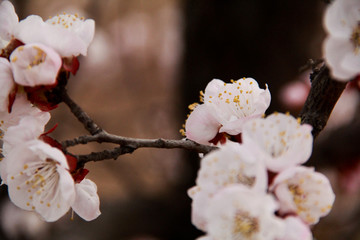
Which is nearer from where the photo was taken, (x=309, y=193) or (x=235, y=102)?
(x=309, y=193)

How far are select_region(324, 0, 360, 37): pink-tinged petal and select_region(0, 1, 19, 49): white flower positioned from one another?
464mm

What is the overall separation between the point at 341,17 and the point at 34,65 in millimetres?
412

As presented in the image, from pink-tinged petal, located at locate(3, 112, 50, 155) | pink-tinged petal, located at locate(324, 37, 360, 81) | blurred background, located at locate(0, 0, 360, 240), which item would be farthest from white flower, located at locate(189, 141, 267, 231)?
blurred background, located at locate(0, 0, 360, 240)

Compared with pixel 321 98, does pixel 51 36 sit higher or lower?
lower

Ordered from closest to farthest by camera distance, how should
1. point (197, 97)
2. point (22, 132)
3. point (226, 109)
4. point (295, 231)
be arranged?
point (295, 231) < point (22, 132) < point (226, 109) < point (197, 97)

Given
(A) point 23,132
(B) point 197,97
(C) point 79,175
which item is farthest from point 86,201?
(B) point 197,97

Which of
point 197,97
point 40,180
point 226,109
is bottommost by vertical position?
point 40,180

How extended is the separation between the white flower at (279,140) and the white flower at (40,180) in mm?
242

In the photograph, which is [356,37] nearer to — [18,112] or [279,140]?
[279,140]

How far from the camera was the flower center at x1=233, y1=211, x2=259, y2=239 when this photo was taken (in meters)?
0.54

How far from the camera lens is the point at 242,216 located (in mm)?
542

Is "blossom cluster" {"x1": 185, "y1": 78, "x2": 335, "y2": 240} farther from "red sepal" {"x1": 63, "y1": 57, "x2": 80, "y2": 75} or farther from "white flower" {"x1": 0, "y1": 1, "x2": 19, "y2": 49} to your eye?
"white flower" {"x1": 0, "y1": 1, "x2": 19, "y2": 49}

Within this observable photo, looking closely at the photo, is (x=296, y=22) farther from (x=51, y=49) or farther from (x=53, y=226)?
(x=51, y=49)

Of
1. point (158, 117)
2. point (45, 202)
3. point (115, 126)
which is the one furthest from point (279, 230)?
point (115, 126)
